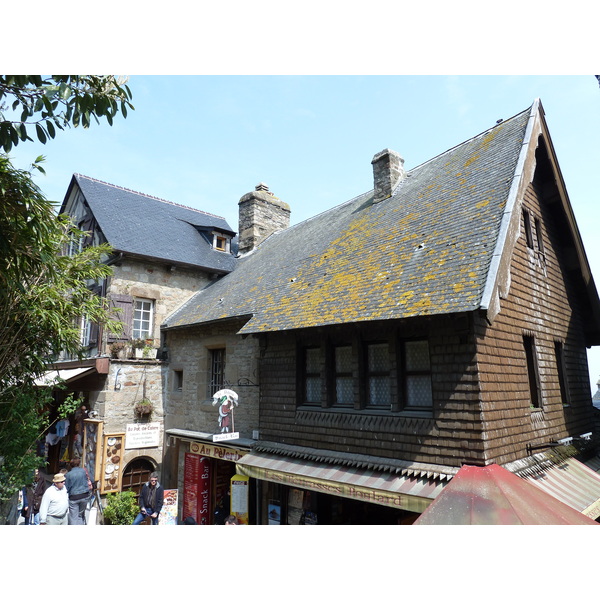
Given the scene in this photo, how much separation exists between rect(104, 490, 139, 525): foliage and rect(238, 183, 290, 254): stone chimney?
8845 millimetres

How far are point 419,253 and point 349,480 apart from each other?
3.80 meters

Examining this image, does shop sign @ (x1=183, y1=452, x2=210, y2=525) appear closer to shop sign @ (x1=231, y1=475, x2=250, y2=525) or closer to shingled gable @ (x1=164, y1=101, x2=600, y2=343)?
shop sign @ (x1=231, y1=475, x2=250, y2=525)

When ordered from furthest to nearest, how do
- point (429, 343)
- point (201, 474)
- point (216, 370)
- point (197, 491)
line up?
point (216, 370), point (201, 474), point (197, 491), point (429, 343)

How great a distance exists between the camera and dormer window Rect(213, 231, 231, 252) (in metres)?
16.1

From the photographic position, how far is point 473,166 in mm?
8742

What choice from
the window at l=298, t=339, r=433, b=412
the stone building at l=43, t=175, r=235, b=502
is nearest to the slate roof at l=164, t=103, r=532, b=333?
the window at l=298, t=339, r=433, b=412

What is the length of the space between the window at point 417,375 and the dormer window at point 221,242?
10.7m

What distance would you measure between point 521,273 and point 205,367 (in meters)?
7.74

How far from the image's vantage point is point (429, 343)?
641 centimetres

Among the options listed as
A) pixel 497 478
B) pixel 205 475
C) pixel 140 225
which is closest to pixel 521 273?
pixel 497 478

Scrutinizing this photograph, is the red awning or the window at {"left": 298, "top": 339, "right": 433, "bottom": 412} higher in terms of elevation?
the window at {"left": 298, "top": 339, "right": 433, "bottom": 412}

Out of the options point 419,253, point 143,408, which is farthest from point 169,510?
point 419,253

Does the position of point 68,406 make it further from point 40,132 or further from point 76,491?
point 40,132

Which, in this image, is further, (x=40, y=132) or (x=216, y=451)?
(x=216, y=451)
